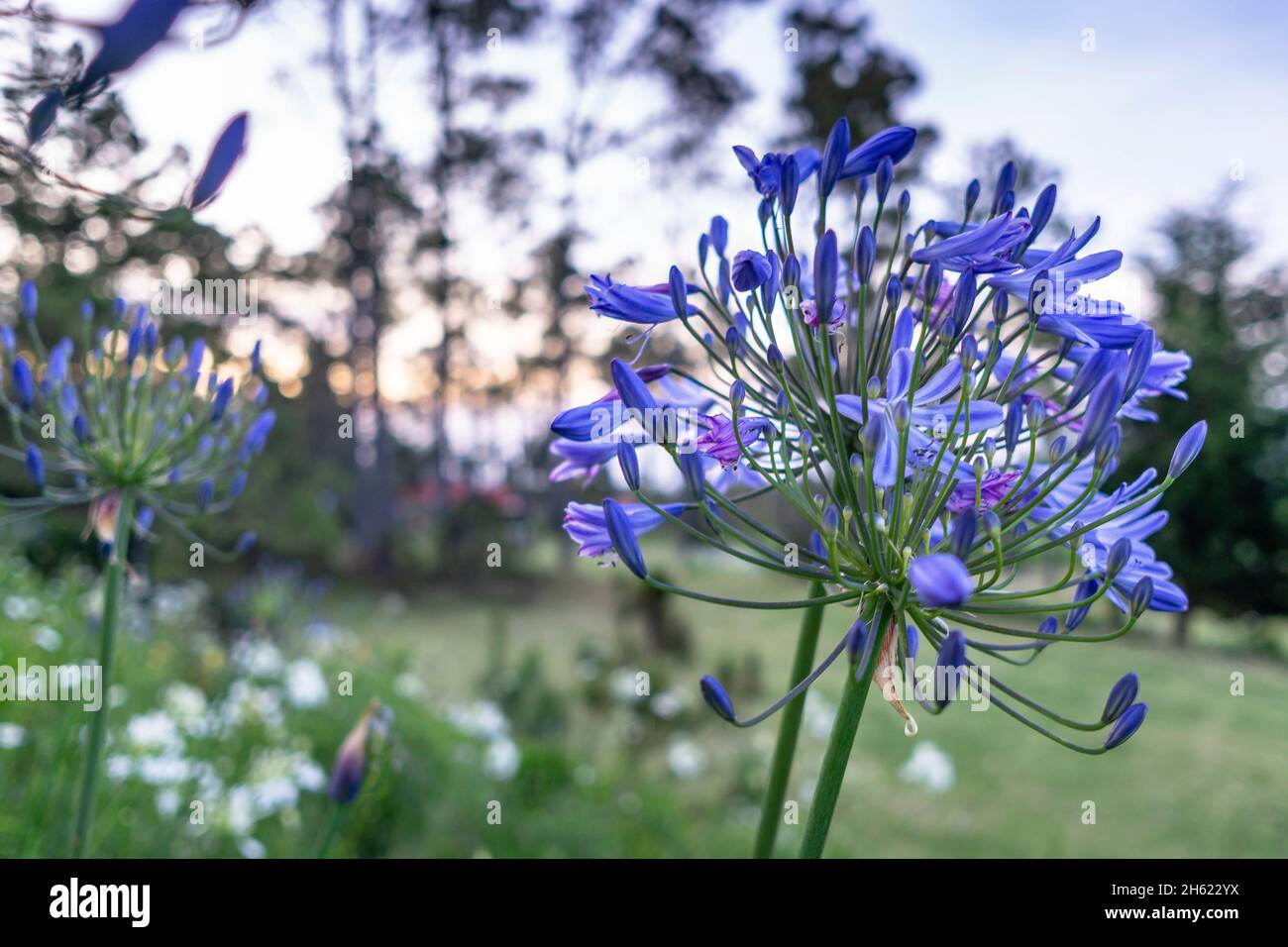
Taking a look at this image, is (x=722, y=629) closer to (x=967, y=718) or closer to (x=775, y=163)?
(x=967, y=718)

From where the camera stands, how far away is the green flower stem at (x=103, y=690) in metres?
1.17

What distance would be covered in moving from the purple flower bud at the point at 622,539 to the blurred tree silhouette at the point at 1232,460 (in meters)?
5.78

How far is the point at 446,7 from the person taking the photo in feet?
44.4

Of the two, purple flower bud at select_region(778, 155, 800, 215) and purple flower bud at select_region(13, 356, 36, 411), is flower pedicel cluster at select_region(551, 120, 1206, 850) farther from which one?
purple flower bud at select_region(13, 356, 36, 411)

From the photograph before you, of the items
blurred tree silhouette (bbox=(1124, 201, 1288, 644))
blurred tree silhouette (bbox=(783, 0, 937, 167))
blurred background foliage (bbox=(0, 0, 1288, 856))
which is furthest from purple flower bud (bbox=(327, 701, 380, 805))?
blurred tree silhouette (bbox=(783, 0, 937, 167))

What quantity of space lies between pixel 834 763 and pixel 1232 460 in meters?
7.27

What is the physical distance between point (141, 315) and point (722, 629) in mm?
8633

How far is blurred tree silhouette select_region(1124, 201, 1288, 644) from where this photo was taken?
20.1 ft

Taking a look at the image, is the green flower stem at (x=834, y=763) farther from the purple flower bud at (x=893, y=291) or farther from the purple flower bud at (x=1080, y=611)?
the purple flower bud at (x=893, y=291)

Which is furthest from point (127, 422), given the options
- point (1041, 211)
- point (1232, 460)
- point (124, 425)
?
point (1232, 460)

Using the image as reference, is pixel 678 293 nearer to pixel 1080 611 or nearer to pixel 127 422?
pixel 1080 611

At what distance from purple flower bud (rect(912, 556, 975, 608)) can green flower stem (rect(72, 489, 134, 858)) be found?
1.14 meters

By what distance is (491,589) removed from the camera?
12.6 metres
